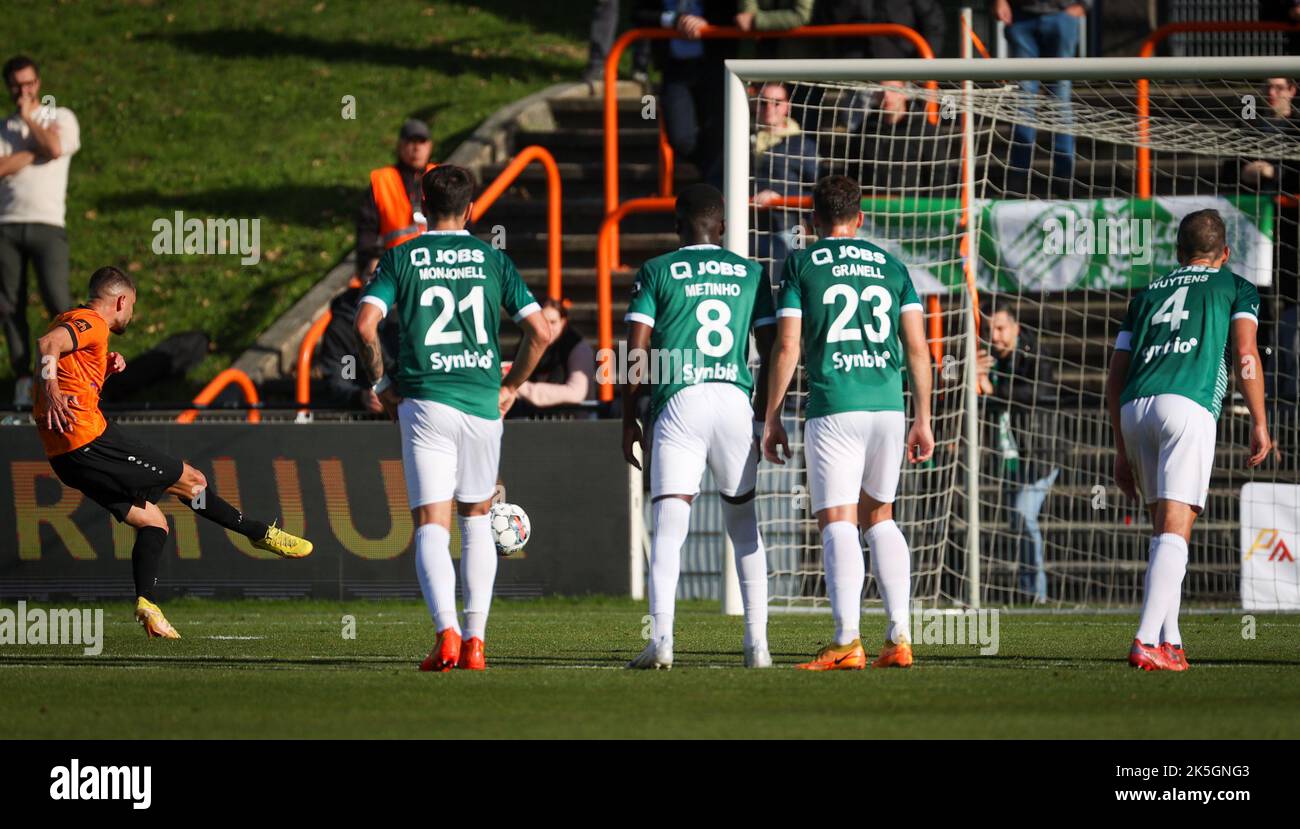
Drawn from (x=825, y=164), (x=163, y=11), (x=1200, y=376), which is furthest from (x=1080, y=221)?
(x=163, y=11)

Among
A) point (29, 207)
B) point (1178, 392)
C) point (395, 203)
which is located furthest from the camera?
point (29, 207)

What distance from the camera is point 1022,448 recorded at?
1348 centimetres

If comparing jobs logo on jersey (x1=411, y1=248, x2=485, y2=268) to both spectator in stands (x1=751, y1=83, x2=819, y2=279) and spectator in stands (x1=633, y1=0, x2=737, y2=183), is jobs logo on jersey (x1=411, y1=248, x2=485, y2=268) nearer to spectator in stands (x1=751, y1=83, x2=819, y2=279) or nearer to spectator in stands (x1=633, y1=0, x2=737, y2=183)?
spectator in stands (x1=751, y1=83, x2=819, y2=279)

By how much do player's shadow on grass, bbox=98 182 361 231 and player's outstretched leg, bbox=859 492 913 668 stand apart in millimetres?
12679

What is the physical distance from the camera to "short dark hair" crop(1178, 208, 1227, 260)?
27.5 feet

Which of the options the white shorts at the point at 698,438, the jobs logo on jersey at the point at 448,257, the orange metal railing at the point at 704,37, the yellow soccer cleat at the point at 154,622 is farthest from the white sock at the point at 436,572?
the orange metal railing at the point at 704,37

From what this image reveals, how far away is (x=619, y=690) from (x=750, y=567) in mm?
1252

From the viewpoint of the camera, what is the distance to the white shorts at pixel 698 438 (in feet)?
26.4

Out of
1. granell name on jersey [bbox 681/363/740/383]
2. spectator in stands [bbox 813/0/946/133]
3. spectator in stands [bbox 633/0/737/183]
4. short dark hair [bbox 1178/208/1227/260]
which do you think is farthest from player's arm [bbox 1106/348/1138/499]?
spectator in stands [bbox 633/0/737/183]

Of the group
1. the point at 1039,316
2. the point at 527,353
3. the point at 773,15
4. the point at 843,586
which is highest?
the point at 773,15

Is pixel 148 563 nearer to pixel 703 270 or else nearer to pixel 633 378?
pixel 633 378

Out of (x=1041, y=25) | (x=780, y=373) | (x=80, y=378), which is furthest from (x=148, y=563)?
(x=1041, y=25)

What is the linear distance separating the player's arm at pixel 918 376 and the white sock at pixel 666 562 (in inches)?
43.1

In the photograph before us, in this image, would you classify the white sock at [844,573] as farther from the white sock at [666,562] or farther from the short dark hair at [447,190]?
the short dark hair at [447,190]
